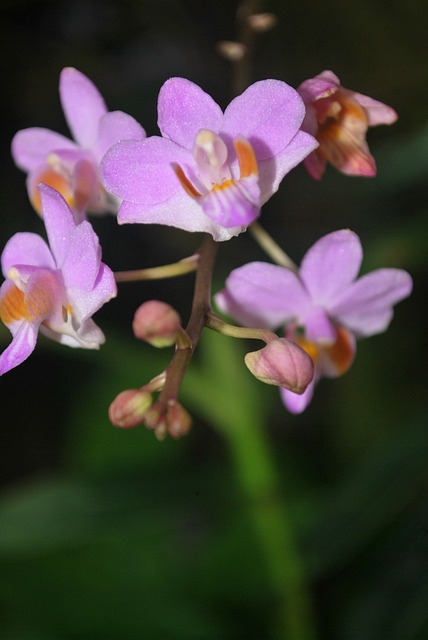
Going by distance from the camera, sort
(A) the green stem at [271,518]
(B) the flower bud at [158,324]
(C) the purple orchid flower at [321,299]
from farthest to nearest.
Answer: (A) the green stem at [271,518]
(C) the purple orchid flower at [321,299]
(B) the flower bud at [158,324]

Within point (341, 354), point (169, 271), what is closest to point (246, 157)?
point (169, 271)

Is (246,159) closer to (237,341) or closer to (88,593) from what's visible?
(237,341)

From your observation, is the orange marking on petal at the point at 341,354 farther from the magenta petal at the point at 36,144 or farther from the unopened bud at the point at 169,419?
the magenta petal at the point at 36,144

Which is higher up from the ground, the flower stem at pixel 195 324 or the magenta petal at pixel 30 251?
the flower stem at pixel 195 324

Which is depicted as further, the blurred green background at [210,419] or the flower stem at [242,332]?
the blurred green background at [210,419]

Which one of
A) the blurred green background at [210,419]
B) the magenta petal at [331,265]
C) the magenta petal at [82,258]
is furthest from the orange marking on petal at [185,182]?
the blurred green background at [210,419]

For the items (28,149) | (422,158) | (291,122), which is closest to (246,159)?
(291,122)

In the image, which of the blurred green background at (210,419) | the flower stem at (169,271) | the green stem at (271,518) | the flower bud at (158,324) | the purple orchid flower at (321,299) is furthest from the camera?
the green stem at (271,518)
